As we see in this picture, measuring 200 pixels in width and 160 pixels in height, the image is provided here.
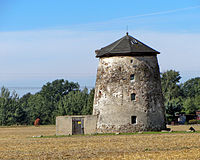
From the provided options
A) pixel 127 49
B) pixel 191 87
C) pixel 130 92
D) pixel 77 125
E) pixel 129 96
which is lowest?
pixel 77 125

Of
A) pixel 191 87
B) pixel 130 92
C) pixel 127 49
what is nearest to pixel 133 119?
pixel 130 92

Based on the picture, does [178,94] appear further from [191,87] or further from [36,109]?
[36,109]

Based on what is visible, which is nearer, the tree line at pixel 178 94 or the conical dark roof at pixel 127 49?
the conical dark roof at pixel 127 49

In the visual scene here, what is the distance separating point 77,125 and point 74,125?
0.91 ft

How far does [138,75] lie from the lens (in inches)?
1750

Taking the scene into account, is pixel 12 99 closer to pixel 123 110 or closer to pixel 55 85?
pixel 55 85

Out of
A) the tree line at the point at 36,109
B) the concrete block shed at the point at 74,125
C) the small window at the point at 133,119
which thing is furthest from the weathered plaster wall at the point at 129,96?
the tree line at the point at 36,109

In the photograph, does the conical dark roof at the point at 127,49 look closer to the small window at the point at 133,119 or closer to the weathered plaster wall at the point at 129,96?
the weathered plaster wall at the point at 129,96

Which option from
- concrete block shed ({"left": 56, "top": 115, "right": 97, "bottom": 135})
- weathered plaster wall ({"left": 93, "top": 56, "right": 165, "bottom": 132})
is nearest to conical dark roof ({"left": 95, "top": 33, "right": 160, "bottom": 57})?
weathered plaster wall ({"left": 93, "top": 56, "right": 165, "bottom": 132})

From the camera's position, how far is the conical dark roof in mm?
44406

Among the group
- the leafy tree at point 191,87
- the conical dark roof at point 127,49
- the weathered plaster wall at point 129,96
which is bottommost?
the weathered plaster wall at point 129,96

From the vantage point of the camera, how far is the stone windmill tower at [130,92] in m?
44.2

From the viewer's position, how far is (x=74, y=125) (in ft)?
145

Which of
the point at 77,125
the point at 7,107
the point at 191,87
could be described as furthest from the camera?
the point at 191,87
